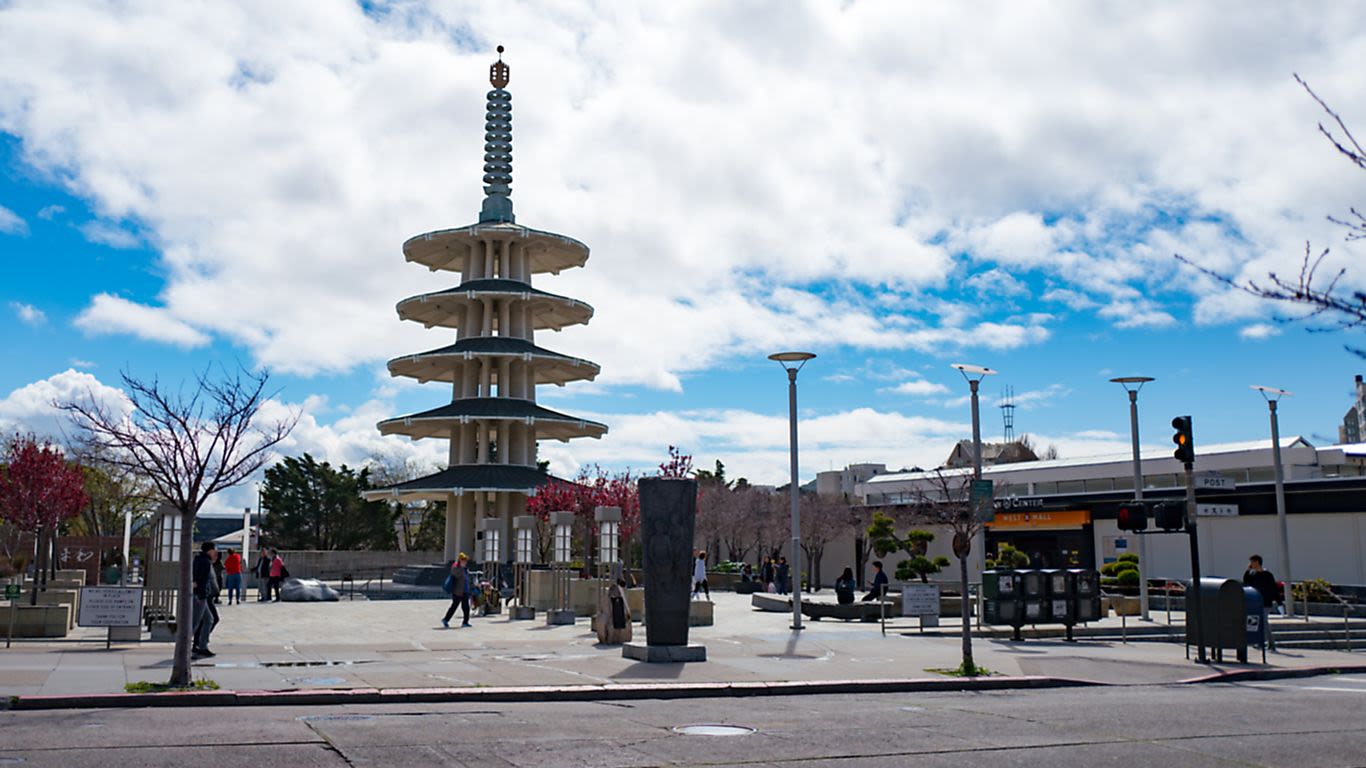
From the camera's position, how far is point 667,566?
19078 mm

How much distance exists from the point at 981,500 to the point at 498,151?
48919 mm

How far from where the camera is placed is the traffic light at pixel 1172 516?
20.9 m

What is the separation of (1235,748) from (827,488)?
3387 inches

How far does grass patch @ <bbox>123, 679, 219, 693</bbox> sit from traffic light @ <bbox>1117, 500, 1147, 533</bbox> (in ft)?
47.8

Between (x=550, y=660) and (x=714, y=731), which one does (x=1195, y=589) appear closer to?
(x=550, y=660)

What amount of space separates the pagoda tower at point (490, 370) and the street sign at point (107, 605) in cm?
3355

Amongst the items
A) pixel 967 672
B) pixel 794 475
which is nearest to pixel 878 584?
pixel 794 475

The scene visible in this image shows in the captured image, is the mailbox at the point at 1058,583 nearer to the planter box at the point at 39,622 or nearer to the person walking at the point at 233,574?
the planter box at the point at 39,622

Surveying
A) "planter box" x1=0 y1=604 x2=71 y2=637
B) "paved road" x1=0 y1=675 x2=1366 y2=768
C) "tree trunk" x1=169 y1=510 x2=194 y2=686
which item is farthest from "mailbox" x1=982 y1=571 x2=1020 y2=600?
"planter box" x1=0 y1=604 x2=71 y2=637

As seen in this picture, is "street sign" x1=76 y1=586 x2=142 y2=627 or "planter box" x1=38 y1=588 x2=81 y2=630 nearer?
"street sign" x1=76 y1=586 x2=142 y2=627

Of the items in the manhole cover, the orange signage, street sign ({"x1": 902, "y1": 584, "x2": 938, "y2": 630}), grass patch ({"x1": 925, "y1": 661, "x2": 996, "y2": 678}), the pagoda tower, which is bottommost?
grass patch ({"x1": 925, "y1": 661, "x2": 996, "y2": 678})

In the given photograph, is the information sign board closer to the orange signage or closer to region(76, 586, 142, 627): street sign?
region(76, 586, 142, 627): street sign

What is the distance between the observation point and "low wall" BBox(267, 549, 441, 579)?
6456cm

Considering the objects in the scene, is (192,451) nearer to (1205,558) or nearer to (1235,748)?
(1235,748)
